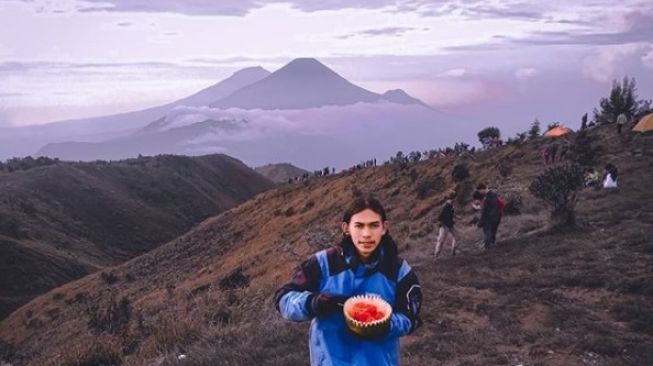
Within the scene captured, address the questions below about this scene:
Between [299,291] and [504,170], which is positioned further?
[504,170]

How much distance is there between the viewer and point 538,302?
9.20 metres

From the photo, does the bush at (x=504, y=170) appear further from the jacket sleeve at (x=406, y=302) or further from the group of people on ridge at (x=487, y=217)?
the jacket sleeve at (x=406, y=302)

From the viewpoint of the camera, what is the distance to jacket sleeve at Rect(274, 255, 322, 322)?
3.57 metres

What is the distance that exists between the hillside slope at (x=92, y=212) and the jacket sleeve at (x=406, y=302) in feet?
137

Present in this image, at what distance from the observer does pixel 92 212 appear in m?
64.4

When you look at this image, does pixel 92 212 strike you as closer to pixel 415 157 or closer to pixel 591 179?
pixel 415 157

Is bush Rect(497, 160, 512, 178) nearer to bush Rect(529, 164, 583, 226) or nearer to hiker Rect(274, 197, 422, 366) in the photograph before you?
bush Rect(529, 164, 583, 226)

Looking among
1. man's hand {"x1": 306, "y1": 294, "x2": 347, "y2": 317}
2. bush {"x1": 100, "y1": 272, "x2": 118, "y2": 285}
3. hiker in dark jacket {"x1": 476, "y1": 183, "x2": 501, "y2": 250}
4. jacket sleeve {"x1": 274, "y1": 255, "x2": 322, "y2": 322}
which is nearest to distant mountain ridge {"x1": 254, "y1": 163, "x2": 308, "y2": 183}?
bush {"x1": 100, "y1": 272, "x2": 118, "y2": 285}

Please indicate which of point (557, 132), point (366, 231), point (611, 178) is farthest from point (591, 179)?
point (366, 231)

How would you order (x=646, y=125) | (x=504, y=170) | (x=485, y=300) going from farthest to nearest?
1. (x=646, y=125)
2. (x=504, y=170)
3. (x=485, y=300)

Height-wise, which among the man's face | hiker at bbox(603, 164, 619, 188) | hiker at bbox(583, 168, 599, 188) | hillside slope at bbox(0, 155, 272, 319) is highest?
the man's face

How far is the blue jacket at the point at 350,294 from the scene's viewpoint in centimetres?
354

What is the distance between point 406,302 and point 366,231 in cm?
50

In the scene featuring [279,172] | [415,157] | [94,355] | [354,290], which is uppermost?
[354,290]
